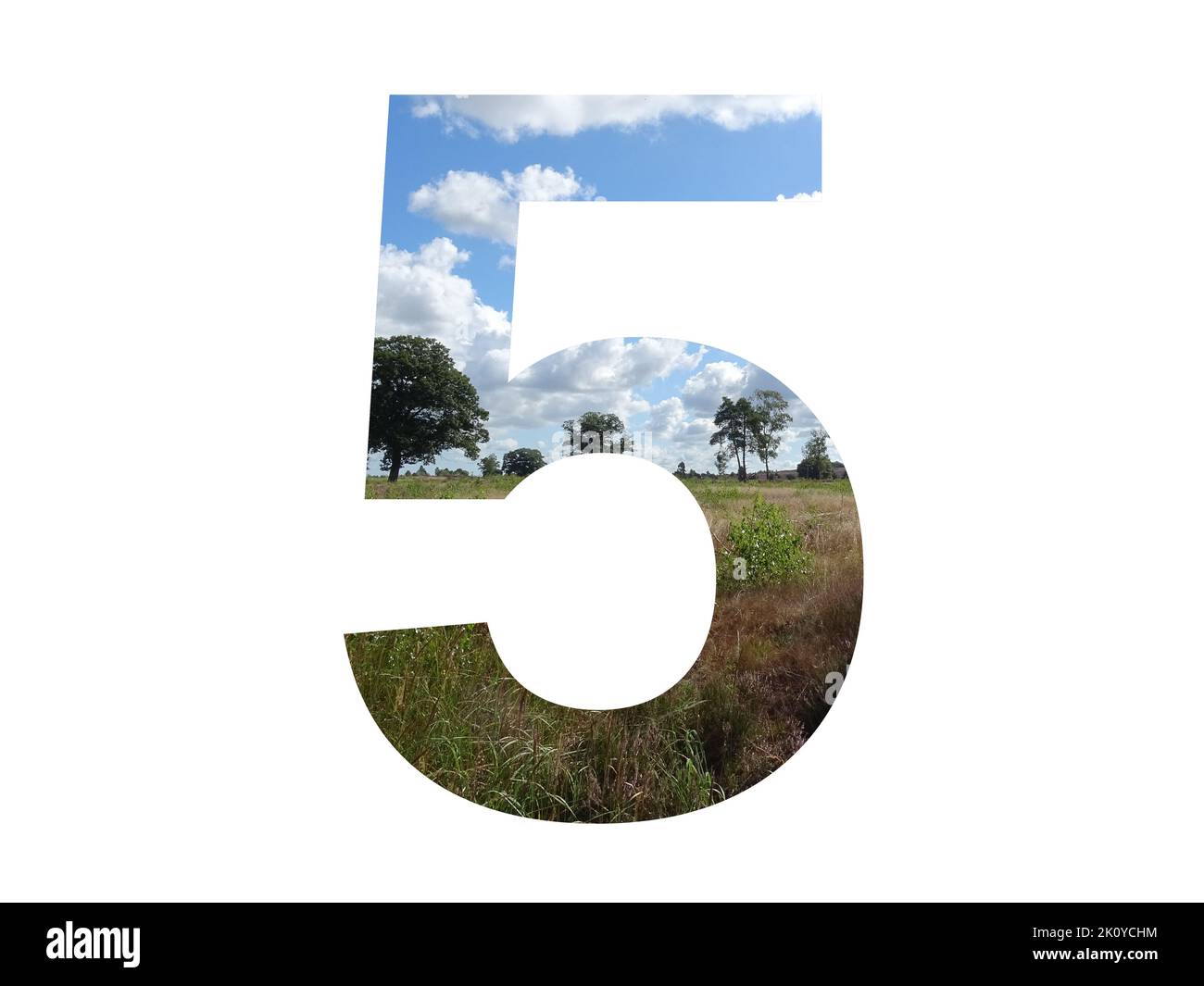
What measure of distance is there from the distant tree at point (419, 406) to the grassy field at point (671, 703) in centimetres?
40

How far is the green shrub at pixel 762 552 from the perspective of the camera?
10.6ft

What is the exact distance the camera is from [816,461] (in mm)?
3266

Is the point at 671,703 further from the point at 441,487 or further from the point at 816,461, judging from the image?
the point at 441,487

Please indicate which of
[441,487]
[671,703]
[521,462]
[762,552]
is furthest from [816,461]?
[441,487]

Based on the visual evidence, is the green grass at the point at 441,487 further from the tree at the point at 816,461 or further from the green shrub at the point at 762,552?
the tree at the point at 816,461

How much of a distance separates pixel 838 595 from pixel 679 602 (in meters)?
0.83

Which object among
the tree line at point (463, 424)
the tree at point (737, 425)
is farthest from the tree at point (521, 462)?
the tree at point (737, 425)

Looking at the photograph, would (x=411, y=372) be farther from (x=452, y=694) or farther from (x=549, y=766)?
(x=549, y=766)

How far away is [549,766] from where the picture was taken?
3025 millimetres

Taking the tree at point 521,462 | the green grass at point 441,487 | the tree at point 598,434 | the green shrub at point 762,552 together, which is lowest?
the green shrub at point 762,552

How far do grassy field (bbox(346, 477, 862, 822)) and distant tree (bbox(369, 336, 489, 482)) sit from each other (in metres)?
0.40

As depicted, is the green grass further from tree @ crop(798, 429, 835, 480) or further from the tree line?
tree @ crop(798, 429, 835, 480)
